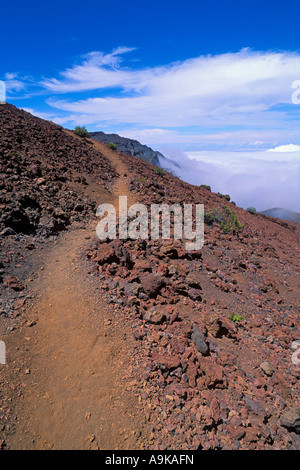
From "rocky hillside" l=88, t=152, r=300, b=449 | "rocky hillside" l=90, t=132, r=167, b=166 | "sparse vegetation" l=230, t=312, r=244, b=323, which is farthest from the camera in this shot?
"rocky hillside" l=90, t=132, r=167, b=166

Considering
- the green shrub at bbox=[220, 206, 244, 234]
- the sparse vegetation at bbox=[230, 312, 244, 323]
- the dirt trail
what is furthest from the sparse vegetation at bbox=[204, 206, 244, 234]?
the dirt trail

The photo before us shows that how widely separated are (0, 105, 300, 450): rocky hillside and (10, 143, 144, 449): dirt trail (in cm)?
22

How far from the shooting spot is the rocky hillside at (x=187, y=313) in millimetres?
3500

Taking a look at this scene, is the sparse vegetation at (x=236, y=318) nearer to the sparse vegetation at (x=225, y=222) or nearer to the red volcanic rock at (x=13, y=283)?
the red volcanic rock at (x=13, y=283)

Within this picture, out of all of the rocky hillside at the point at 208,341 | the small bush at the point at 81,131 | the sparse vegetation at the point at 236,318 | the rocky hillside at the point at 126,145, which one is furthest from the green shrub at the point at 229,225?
the rocky hillside at the point at 126,145

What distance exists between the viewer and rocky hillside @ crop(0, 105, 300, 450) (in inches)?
138

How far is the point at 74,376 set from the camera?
381 cm

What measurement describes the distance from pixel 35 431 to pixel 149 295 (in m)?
3.05

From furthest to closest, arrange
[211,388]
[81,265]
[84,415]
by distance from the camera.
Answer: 1. [81,265]
2. [211,388]
3. [84,415]

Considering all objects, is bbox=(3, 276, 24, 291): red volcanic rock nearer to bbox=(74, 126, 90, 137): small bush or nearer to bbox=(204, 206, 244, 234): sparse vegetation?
Result: bbox=(204, 206, 244, 234): sparse vegetation

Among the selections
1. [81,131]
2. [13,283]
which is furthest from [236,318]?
[81,131]
